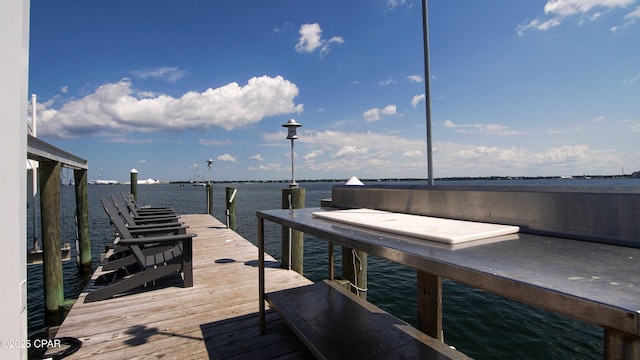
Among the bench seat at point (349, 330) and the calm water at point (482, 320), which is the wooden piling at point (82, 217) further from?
the bench seat at point (349, 330)

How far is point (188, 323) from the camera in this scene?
2979 millimetres

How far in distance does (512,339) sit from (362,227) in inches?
199

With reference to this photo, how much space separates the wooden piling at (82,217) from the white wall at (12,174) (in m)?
7.45

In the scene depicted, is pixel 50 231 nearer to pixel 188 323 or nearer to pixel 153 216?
pixel 153 216

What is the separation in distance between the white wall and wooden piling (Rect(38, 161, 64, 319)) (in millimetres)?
4462

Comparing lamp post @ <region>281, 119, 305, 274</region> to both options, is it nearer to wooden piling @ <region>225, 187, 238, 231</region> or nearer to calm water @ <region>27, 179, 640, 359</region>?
calm water @ <region>27, 179, 640, 359</region>

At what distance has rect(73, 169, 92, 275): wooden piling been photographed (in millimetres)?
7117

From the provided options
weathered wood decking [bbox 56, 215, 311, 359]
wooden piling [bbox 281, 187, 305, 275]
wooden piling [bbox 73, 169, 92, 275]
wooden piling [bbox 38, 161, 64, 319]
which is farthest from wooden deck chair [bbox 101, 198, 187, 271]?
wooden piling [bbox 73, 169, 92, 275]

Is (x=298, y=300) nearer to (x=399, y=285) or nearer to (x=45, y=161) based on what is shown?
(x=45, y=161)

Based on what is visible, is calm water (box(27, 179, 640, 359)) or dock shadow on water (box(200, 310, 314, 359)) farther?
calm water (box(27, 179, 640, 359))

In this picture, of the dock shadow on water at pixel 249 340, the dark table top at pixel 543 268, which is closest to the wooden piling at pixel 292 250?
the dock shadow on water at pixel 249 340

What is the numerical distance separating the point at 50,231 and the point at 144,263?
6.81ft

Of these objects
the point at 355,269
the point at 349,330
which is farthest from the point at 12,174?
the point at 355,269

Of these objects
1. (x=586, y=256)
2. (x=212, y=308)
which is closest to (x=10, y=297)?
(x=586, y=256)
